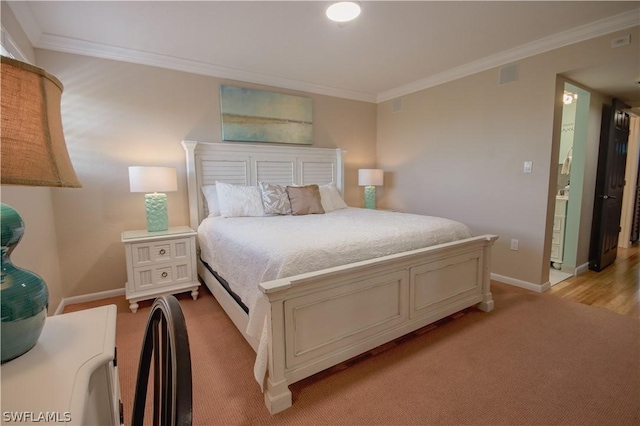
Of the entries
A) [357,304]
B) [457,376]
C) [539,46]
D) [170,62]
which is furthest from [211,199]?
[539,46]

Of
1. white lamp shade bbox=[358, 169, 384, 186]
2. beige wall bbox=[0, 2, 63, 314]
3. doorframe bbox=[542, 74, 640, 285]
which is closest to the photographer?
beige wall bbox=[0, 2, 63, 314]

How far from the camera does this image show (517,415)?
1.46 m

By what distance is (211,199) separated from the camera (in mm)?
3156

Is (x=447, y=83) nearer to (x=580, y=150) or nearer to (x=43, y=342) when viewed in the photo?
(x=580, y=150)

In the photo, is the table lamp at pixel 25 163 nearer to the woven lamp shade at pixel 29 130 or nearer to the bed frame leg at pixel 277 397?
the woven lamp shade at pixel 29 130

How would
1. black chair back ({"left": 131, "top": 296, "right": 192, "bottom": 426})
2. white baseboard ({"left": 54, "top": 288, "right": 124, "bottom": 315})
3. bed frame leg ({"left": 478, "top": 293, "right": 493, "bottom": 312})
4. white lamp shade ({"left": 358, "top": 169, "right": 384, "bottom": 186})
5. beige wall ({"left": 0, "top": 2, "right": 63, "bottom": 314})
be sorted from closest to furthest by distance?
black chair back ({"left": 131, "top": 296, "right": 192, "bottom": 426}) → beige wall ({"left": 0, "top": 2, "right": 63, "bottom": 314}) → bed frame leg ({"left": 478, "top": 293, "right": 493, "bottom": 312}) → white baseboard ({"left": 54, "top": 288, "right": 124, "bottom": 315}) → white lamp shade ({"left": 358, "top": 169, "right": 384, "bottom": 186})

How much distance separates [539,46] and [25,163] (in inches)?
146

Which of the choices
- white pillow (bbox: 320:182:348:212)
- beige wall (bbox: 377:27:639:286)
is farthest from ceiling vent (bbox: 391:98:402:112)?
white pillow (bbox: 320:182:348:212)

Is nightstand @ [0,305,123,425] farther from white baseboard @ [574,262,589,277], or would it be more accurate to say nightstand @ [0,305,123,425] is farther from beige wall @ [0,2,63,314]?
white baseboard @ [574,262,589,277]

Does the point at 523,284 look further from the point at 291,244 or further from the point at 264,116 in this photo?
the point at 264,116

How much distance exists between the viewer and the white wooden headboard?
3195 millimetres

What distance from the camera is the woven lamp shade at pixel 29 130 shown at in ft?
1.91

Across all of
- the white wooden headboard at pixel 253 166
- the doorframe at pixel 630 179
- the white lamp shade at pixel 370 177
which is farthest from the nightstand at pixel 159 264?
the doorframe at pixel 630 179

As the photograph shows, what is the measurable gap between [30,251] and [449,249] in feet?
9.56
